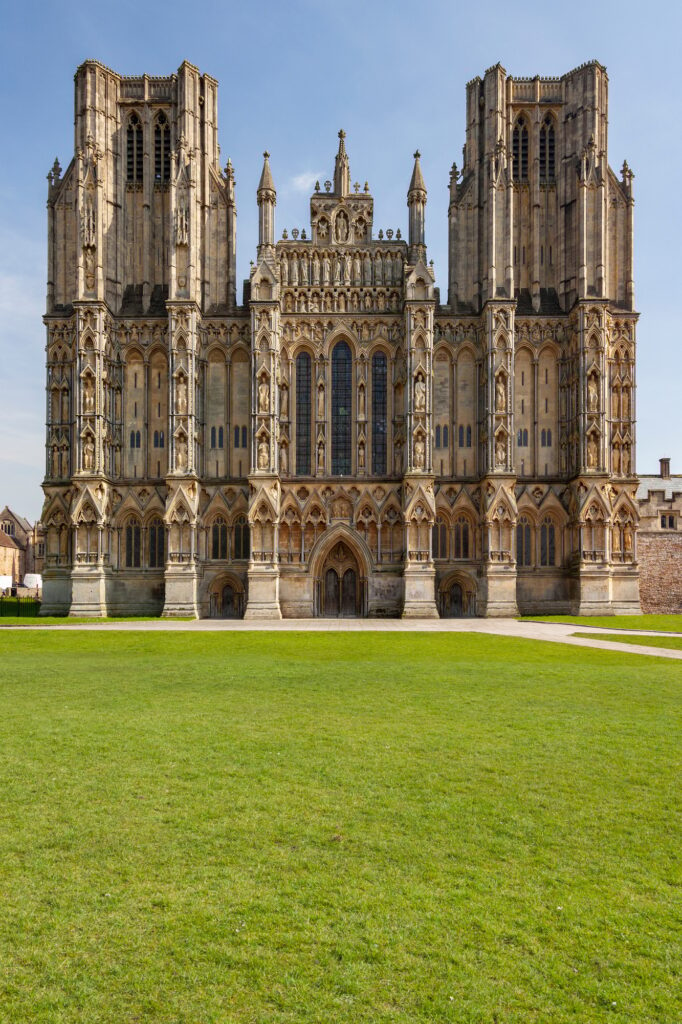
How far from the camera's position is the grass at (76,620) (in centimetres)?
4125

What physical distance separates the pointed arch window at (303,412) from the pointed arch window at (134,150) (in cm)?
1904

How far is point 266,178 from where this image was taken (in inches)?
1951

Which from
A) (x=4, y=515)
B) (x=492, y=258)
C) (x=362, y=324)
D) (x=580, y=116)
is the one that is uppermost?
(x=580, y=116)

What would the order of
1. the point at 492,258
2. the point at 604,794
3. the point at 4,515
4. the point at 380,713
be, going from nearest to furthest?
1. the point at 604,794
2. the point at 380,713
3. the point at 492,258
4. the point at 4,515

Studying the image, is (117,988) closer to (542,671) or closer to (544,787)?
(544,787)

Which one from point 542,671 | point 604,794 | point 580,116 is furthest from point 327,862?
point 580,116

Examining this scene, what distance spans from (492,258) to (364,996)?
161ft

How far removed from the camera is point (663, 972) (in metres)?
5.01

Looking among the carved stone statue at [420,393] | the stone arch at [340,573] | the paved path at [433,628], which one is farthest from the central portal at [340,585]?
the carved stone statue at [420,393]

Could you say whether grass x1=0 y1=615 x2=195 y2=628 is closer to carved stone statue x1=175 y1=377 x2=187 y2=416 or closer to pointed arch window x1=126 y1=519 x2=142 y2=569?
pointed arch window x1=126 y1=519 x2=142 y2=569

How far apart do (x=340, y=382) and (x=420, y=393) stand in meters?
6.41

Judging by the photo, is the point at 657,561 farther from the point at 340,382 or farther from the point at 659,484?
the point at 340,382

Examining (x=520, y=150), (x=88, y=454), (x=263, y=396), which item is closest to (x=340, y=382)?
(x=263, y=396)

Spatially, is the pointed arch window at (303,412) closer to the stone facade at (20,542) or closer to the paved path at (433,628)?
the paved path at (433,628)
